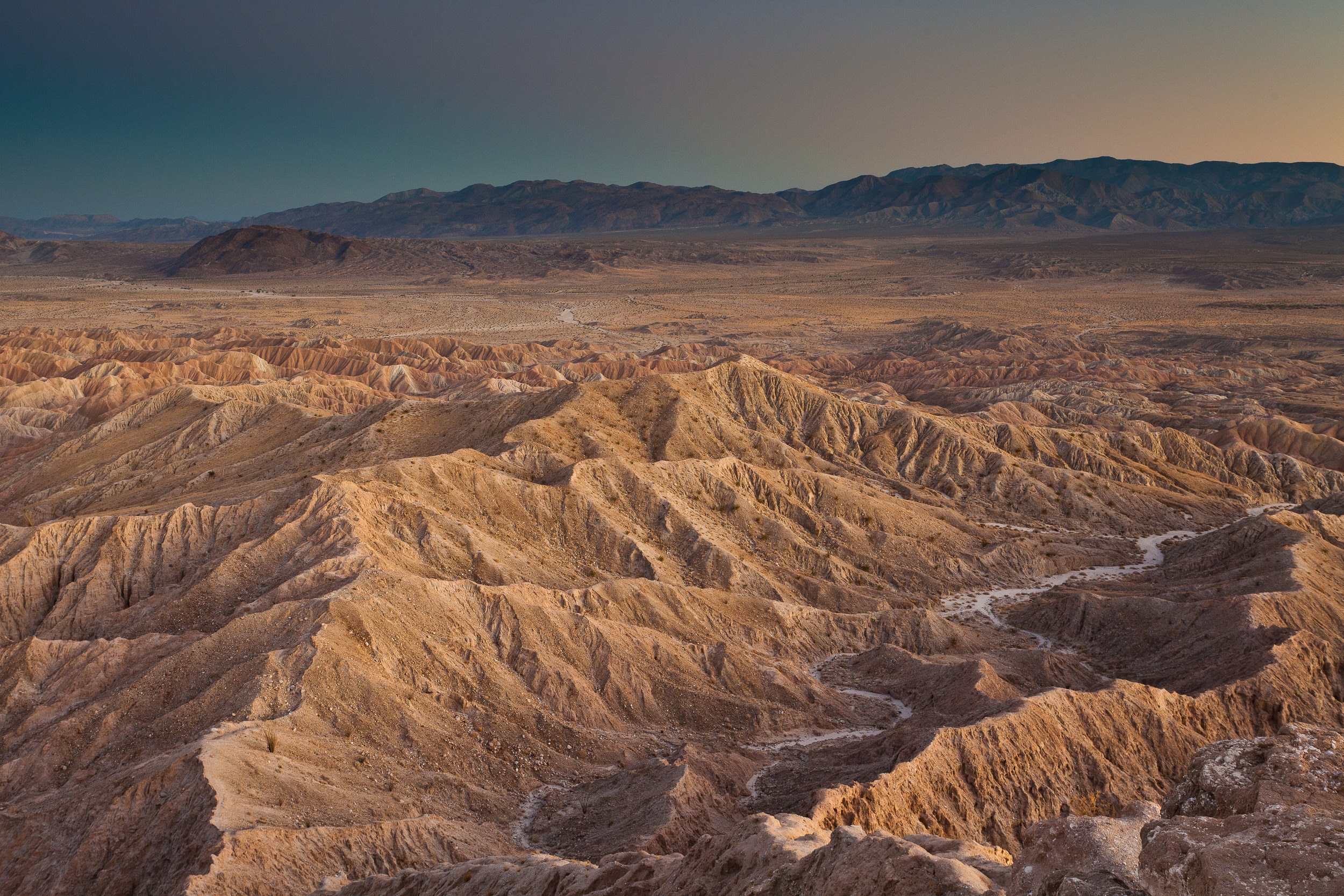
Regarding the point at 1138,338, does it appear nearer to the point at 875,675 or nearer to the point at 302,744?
the point at 875,675

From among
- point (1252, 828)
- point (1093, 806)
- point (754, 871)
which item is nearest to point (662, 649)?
point (1093, 806)

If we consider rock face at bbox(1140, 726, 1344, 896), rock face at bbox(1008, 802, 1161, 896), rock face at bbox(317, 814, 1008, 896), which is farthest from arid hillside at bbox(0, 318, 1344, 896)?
rock face at bbox(1140, 726, 1344, 896)

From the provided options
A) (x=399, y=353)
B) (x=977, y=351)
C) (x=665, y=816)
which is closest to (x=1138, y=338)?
(x=977, y=351)

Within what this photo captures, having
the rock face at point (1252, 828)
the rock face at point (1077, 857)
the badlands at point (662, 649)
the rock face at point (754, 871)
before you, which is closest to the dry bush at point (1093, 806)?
the badlands at point (662, 649)

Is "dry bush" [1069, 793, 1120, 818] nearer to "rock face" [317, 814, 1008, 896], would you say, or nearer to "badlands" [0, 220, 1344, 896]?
"badlands" [0, 220, 1344, 896]

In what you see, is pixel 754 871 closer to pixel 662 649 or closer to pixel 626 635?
pixel 662 649

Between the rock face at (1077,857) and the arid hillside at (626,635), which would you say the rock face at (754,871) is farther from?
the rock face at (1077,857)

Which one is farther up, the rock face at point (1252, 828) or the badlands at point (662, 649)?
the rock face at point (1252, 828)
